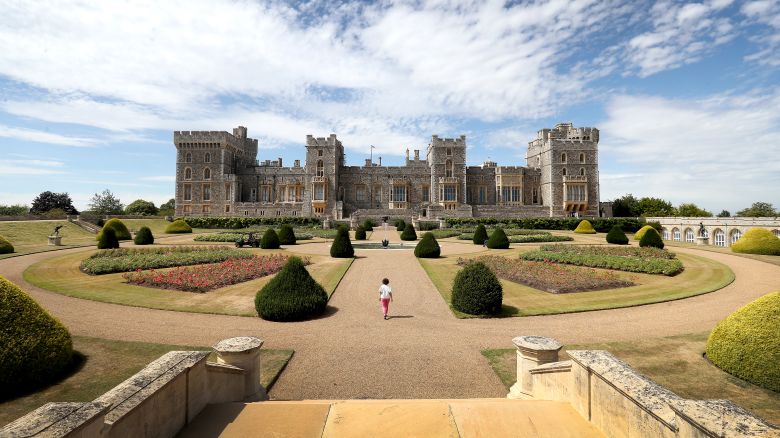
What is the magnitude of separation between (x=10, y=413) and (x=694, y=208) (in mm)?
94619

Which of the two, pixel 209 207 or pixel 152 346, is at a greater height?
pixel 209 207

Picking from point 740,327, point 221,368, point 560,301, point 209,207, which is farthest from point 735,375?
point 209,207

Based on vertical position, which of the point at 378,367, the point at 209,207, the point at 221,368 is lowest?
the point at 378,367

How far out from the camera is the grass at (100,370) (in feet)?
21.2

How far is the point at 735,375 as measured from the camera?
7512 mm

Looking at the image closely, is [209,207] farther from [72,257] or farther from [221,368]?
[221,368]

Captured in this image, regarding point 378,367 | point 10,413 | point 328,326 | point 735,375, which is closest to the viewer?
point 10,413

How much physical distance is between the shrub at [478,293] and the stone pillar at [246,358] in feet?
25.3

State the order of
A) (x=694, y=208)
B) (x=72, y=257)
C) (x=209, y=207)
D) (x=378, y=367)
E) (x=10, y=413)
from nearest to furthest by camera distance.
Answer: (x=10, y=413), (x=378, y=367), (x=72, y=257), (x=209, y=207), (x=694, y=208)

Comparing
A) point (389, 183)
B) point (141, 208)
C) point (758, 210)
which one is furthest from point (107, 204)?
point (758, 210)

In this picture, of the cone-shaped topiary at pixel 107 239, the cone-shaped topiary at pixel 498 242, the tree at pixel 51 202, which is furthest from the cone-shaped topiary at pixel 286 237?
the tree at pixel 51 202

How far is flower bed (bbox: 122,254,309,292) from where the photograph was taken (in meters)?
15.8

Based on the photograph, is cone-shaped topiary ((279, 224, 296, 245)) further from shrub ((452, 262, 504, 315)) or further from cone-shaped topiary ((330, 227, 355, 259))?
shrub ((452, 262, 504, 315))

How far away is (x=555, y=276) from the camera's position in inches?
693
